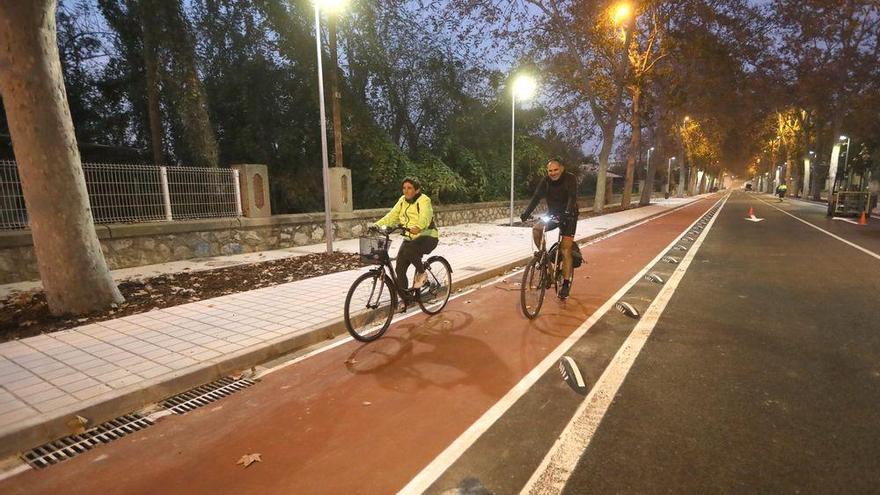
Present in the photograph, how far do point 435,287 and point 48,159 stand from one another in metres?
5.29

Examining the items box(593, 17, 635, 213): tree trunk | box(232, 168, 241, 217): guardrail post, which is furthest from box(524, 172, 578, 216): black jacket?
box(593, 17, 635, 213): tree trunk

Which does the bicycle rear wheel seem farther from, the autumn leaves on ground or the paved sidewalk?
the autumn leaves on ground

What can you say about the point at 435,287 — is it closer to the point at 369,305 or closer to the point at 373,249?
the point at 369,305

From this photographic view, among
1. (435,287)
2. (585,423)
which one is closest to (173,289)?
(435,287)

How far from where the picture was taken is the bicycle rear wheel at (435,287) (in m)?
6.25

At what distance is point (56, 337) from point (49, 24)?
4003 mm

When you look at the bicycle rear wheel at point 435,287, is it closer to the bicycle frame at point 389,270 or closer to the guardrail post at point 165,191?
the bicycle frame at point 389,270

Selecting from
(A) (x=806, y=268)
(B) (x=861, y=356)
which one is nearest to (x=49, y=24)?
(B) (x=861, y=356)

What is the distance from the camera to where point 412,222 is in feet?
19.2

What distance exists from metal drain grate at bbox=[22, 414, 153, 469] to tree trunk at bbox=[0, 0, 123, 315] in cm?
341

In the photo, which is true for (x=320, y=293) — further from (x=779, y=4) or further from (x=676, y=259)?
(x=779, y=4)

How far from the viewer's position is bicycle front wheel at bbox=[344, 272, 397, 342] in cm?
523

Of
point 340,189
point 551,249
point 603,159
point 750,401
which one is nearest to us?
point 750,401

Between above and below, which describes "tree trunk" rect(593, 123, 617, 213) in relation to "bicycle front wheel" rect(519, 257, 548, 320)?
above
